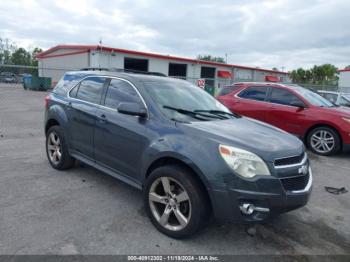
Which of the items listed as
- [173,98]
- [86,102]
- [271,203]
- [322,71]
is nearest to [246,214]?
[271,203]

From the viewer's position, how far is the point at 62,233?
3211mm

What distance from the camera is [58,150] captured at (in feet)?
17.0

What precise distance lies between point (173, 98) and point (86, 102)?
1.44m

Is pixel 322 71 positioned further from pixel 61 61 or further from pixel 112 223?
pixel 112 223

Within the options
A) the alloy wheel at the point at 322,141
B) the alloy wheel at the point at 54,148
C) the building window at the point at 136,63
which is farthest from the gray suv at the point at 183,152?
the building window at the point at 136,63

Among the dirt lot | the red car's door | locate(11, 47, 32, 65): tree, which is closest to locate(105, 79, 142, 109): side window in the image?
the dirt lot

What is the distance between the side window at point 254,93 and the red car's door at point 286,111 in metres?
0.22

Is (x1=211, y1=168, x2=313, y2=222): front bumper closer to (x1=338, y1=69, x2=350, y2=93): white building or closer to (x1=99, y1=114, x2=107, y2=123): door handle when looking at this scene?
(x1=99, y1=114, x2=107, y2=123): door handle

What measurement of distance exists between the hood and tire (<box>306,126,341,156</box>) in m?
4.16

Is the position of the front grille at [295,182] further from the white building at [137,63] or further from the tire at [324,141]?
the white building at [137,63]

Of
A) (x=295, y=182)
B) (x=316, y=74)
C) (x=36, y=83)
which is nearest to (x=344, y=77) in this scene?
(x=316, y=74)

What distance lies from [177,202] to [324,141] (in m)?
5.46

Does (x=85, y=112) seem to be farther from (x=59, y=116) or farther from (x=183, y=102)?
(x=183, y=102)

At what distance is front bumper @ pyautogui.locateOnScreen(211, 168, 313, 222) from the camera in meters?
2.80
